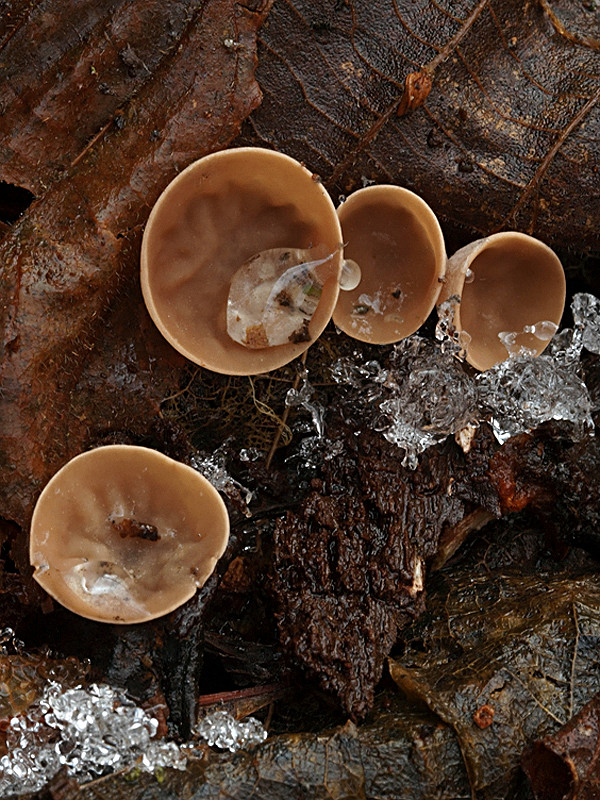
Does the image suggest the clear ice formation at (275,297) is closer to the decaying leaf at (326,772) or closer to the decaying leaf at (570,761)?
the decaying leaf at (326,772)

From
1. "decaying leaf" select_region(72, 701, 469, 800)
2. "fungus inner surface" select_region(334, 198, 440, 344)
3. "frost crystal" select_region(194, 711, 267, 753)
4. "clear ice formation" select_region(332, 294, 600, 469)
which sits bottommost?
"frost crystal" select_region(194, 711, 267, 753)

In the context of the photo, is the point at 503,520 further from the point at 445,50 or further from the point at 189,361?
the point at 445,50

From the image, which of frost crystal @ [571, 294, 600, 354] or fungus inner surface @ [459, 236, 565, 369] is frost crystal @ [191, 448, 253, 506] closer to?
fungus inner surface @ [459, 236, 565, 369]

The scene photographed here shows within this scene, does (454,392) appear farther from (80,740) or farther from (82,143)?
(80,740)

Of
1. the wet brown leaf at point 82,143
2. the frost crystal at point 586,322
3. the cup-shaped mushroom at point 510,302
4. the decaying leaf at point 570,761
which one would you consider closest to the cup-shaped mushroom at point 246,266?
the wet brown leaf at point 82,143

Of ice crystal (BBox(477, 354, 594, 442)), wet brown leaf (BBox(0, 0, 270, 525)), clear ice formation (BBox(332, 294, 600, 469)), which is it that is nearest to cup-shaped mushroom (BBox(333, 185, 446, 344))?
clear ice formation (BBox(332, 294, 600, 469))

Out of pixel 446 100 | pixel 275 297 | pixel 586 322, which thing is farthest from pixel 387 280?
pixel 586 322
